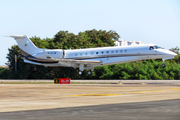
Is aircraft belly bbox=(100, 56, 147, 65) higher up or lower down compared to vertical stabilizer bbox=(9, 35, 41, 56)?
lower down

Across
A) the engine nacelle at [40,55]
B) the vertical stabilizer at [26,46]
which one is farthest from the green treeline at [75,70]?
the engine nacelle at [40,55]

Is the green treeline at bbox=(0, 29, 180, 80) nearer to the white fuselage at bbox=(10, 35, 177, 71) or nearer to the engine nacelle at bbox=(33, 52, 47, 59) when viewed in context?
the white fuselage at bbox=(10, 35, 177, 71)

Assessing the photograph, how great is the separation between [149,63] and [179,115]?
157 feet

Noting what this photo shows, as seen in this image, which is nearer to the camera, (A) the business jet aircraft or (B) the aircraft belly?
(A) the business jet aircraft

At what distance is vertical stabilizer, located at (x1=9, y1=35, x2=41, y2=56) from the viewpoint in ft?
180

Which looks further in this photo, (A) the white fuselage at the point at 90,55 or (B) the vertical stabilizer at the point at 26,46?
(B) the vertical stabilizer at the point at 26,46

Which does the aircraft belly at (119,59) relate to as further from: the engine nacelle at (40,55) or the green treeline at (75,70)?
the engine nacelle at (40,55)

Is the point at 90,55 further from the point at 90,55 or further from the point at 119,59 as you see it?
the point at 119,59

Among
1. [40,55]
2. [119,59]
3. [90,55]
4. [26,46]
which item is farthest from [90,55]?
[26,46]

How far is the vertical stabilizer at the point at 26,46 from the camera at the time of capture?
54.8 m

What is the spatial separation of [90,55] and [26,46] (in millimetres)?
13703

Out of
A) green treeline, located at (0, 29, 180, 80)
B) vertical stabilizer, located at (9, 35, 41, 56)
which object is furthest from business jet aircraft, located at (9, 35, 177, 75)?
green treeline, located at (0, 29, 180, 80)

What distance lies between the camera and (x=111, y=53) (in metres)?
47.8

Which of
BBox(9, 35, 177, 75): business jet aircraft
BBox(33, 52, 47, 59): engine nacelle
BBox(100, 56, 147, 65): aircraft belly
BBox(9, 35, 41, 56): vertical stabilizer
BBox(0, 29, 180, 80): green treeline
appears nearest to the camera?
BBox(9, 35, 177, 75): business jet aircraft
